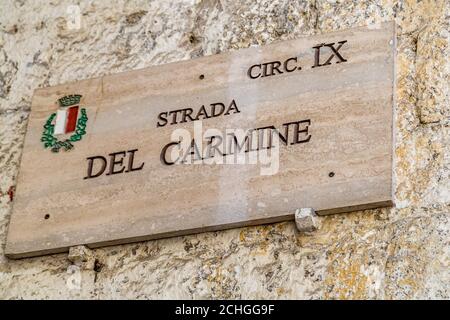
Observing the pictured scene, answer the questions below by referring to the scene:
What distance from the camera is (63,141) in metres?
5.05

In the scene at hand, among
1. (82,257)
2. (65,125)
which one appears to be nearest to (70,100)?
(65,125)

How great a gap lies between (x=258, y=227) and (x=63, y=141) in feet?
3.16

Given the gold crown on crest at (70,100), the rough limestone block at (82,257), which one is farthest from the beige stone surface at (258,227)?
the gold crown on crest at (70,100)

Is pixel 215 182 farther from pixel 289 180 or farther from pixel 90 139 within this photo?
pixel 90 139

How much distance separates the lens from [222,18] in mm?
5156

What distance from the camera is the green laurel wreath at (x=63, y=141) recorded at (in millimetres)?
5035

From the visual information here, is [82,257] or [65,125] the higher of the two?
[65,125]

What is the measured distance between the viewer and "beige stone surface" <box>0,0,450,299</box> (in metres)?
4.32

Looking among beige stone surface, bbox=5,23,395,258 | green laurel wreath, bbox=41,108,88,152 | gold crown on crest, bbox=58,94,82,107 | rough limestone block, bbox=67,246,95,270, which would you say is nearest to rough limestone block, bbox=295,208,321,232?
beige stone surface, bbox=5,23,395,258

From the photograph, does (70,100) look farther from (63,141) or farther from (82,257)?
(82,257)

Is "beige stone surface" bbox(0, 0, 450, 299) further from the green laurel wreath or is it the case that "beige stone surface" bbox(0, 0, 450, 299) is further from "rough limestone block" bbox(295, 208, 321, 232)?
the green laurel wreath

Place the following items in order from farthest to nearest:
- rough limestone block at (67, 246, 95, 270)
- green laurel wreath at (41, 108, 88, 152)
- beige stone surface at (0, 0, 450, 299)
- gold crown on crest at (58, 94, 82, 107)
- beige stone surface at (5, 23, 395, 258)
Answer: gold crown on crest at (58, 94, 82, 107), green laurel wreath at (41, 108, 88, 152), rough limestone block at (67, 246, 95, 270), beige stone surface at (5, 23, 395, 258), beige stone surface at (0, 0, 450, 299)

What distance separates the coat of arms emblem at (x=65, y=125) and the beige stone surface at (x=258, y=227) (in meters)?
0.18

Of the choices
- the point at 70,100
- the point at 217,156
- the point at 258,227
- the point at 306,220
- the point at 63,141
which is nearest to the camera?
the point at 306,220
